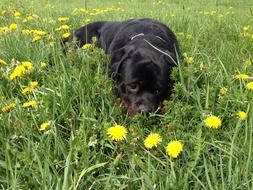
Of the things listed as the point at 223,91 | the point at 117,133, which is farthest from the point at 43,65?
the point at 223,91

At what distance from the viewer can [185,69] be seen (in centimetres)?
271

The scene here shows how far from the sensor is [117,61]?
340 cm

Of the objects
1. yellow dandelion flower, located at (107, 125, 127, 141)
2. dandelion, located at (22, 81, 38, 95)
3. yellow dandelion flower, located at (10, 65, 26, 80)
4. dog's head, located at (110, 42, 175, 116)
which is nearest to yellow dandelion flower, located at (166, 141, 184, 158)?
yellow dandelion flower, located at (107, 125, 127, 141)

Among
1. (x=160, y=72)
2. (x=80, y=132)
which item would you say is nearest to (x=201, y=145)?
(x=80, y=132)

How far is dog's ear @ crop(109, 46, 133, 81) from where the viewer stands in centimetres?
328

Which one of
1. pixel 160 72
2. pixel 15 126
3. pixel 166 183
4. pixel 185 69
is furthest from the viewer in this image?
pixel 160 72

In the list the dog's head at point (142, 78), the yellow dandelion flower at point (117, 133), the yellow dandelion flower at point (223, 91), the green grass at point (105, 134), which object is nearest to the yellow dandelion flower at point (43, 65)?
the green grass at point (105, 134)

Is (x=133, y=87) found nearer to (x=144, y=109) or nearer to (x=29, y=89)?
(x=144, y=109)

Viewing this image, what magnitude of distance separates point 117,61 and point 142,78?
15.2 inches

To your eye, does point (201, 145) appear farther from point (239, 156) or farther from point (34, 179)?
point (34, 179)

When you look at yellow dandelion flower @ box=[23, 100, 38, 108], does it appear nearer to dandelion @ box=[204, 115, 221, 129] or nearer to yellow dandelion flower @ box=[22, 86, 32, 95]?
yellow dandelion flower @ box=[22, 86, 32, 95]

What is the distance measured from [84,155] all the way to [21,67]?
1.07m

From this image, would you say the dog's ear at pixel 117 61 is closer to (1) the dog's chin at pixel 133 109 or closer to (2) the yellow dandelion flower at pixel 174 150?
(1) the dog's chin at pixel 133 109

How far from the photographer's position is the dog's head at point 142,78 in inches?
116
